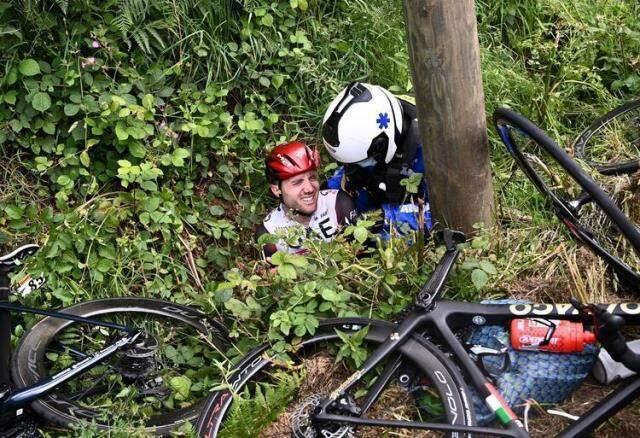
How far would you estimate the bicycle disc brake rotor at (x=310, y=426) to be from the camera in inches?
126

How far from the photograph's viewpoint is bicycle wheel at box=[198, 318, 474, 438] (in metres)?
3.30

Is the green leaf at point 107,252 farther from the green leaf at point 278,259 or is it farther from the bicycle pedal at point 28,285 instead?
the green leaf at point 278,259

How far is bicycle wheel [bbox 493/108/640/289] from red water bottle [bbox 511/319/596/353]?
374 mm

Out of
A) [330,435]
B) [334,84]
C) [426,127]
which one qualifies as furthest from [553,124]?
[330,435]

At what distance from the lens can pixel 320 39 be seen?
18.7 feet

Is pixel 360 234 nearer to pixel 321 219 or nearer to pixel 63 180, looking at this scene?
pixel 321 219

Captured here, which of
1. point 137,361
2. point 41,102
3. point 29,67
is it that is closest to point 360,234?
point 137,361

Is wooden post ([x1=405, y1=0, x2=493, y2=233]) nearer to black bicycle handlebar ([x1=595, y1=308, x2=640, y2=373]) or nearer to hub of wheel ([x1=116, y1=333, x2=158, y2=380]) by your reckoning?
black bicycle handlebar ([x1=595, y1=308, x2=640, y2=373])

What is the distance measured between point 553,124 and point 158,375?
10.9 ft

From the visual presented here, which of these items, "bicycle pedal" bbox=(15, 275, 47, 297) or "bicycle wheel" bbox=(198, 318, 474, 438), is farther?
"bicycle pedal" bbox=(15, 275, 47, 297)

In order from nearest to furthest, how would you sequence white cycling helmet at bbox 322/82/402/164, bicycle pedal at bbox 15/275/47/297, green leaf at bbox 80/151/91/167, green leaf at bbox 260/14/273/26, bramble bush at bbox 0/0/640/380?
bramble bush at bbox 0/0/640/380, bicycle pedal at bbox 15/275/47/297, white cycling helmet at bbox 322/82/402/164, green leaf at bbox 80/151/91/167, green leaf at bbox 260/14/273/26

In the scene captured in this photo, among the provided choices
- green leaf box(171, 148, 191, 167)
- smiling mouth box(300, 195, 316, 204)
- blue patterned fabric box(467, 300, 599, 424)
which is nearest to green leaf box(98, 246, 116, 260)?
green leaf box(171, 148, 191, 167)

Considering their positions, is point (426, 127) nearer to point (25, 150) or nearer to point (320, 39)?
point (320, 39)

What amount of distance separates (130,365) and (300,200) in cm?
165
